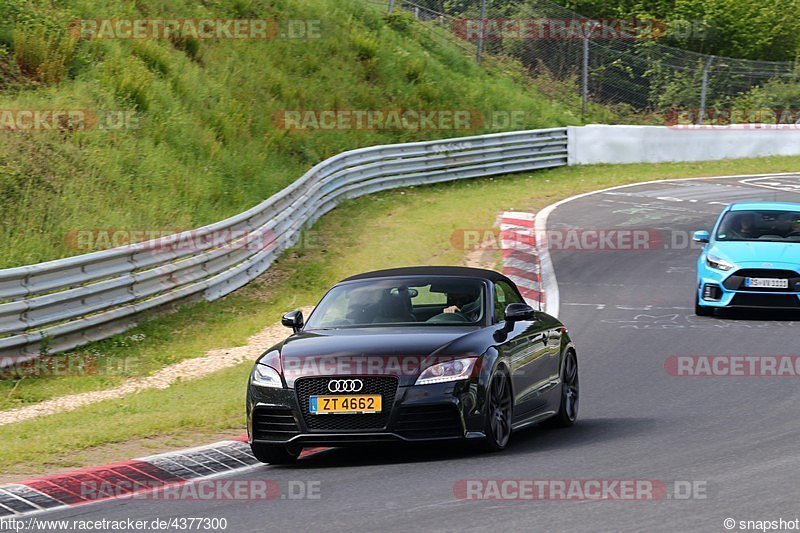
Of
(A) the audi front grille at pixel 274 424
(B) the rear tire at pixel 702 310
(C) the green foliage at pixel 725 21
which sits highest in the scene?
(C) the green foliage at pixel 725 21

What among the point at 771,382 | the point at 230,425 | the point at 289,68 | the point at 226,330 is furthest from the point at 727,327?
the point at 289,68

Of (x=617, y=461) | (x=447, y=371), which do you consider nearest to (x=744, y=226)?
(x=617, y=461)

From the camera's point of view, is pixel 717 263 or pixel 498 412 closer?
pixel 498 412

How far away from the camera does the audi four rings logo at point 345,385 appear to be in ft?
29.1

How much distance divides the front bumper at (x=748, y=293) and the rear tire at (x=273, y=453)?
9260mm

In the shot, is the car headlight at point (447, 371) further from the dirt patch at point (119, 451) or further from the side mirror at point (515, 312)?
the dirt patch at point (119, 451)

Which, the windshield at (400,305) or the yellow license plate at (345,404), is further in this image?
the windshield at (400,305)

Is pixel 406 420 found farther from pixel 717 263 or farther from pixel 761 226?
pixel 761 226

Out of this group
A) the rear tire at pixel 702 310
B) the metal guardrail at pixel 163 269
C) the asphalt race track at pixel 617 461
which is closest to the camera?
the asphalt race track at pixel 617 461

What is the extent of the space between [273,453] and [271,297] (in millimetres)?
11053

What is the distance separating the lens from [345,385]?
29.1 feet

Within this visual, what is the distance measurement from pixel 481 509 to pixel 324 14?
33.5 metres

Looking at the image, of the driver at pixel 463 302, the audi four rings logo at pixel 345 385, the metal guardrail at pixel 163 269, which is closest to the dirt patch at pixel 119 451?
the audi four rings logo at pixel 345 385

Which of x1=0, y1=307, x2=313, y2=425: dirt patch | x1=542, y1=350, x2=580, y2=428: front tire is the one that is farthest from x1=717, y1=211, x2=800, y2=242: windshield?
x1=542, y1=350, x2=580, y2=428: front tire
